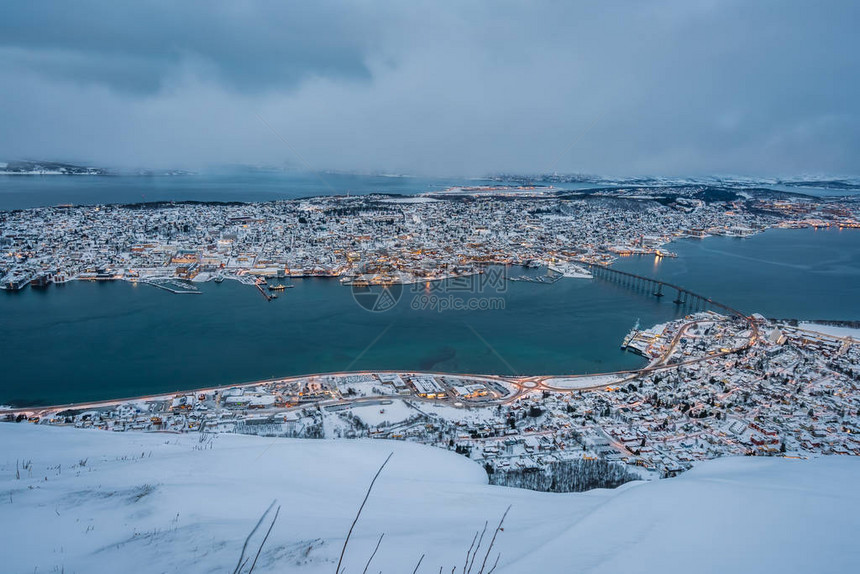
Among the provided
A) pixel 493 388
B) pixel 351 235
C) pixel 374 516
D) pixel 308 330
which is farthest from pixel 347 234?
pixel 374 516

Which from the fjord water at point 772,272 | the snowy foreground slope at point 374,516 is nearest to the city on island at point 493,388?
the snowy foreground slope at point 374,516

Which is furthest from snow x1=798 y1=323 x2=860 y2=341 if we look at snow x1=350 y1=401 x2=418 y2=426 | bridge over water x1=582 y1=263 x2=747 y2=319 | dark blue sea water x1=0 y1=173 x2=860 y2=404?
snow x1=350 y1=401 x2=418 y2=426

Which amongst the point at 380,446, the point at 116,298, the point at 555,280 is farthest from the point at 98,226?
the point at 380,446

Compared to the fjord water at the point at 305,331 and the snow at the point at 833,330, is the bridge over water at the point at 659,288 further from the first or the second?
the snow at the point at 833,330

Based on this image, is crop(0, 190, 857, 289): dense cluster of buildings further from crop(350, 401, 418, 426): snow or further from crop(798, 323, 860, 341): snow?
crop(350, 401, 418, 426): snow

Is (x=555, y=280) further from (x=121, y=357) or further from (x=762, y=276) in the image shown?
(x=121, y=357)

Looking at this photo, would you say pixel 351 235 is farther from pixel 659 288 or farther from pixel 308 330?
pixel 659 288
